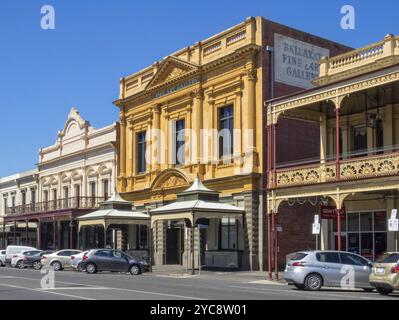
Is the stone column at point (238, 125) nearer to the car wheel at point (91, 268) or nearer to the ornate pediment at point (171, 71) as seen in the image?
the ornate pediment at point (171, 71)

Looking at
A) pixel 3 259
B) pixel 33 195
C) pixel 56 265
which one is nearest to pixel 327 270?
pixel 56 265

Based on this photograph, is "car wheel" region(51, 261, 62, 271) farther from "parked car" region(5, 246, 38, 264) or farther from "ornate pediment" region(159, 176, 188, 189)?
"ornate pediment" region(159, 176, 188, 189)

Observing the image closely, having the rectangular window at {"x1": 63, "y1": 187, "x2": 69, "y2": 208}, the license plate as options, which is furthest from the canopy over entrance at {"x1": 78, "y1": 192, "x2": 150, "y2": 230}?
the license plate

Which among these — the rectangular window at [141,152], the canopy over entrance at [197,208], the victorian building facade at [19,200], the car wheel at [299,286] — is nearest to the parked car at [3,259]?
the rectangular window at [141,152]

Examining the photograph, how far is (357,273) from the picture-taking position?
874 inches

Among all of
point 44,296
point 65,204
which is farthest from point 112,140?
point 44,296

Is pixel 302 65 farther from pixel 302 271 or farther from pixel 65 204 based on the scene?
pixel 65 204

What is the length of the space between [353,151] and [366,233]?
3.79 metres

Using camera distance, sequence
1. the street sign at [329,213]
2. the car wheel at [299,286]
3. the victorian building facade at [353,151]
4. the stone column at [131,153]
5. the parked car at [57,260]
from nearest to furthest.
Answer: the car wheel at [299,286] < the victorian building facade at [353,151] < the street sign at [329,213] < the parked car at [57,260] < the stone column at [131,153]

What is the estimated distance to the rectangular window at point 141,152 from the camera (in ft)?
146

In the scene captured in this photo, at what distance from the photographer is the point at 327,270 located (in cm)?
2236

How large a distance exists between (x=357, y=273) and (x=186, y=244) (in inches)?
666

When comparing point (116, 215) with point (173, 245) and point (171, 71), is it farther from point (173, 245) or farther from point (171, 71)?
point (171, 71)

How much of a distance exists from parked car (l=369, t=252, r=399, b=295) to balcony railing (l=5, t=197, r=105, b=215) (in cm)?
3100
